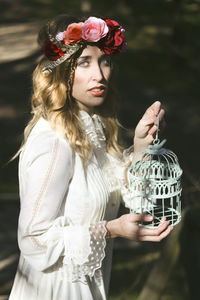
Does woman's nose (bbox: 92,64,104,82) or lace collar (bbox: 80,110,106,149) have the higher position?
woman's nose (bbox: 92,64,104,82)

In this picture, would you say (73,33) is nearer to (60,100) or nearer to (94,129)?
(60,100)

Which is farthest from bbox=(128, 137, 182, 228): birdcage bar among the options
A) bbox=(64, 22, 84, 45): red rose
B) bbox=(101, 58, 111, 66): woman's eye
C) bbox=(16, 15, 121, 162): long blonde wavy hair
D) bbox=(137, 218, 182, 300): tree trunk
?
bbox=(137, 218, 182, 300): tree trunk

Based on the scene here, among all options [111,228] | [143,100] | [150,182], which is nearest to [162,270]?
[150,182]

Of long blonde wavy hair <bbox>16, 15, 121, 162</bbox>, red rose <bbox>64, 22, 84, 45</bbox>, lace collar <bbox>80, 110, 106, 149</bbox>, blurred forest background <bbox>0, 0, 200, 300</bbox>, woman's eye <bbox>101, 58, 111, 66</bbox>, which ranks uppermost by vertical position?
red rose <bbox>64, 22, 84, 45</bbox>

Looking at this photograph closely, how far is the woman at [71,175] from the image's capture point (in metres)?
2.36

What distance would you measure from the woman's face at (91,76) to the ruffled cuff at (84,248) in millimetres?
533

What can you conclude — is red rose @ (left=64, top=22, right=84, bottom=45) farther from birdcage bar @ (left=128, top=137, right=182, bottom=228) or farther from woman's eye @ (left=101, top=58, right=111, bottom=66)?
birdcage bar @ (left=128, top=137, right=182, bottom=228)

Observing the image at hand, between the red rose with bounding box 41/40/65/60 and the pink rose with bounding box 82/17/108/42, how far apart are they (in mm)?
129

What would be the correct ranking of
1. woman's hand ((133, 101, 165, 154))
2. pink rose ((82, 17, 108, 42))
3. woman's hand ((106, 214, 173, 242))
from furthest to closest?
1. woman's hand ((133, 101, 165, 154))
2. pink rose ((82, 17, 108, 42))
3. woman's hand ((106, 214, 173, 242))

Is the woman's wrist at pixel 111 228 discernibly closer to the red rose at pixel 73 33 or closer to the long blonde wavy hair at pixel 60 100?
the long blonde wavy hair at pixel 60 100

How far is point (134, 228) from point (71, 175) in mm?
329

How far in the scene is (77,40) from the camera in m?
2.49

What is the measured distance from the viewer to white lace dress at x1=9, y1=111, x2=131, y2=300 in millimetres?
2355

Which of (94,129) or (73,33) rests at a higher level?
(73,33)
